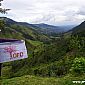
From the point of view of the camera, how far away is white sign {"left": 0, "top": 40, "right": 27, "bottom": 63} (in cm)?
1689

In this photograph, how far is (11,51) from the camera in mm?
17125

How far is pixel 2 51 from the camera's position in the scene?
1683 cm

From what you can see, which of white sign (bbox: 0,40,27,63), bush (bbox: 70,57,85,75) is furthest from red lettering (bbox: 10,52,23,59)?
bush (bbox: 70,57,85,75)

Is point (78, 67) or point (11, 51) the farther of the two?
point (78, 67)

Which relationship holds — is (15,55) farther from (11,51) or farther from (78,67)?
(78,67)

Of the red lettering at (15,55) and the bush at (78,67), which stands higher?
the red lettering at (15,55)

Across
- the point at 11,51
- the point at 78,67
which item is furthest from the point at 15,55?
the point at 78,67

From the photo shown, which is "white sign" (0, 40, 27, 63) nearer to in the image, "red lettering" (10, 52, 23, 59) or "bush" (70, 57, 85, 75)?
"red lettering" (10, 52, 23, 59)

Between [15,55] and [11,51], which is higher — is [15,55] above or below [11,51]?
below

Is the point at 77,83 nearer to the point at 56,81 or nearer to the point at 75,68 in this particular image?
the point at 56,81

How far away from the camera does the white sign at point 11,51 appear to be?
1689 centimetres

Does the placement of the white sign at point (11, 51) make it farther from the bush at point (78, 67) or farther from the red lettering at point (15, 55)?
the bush at point (78, 67)

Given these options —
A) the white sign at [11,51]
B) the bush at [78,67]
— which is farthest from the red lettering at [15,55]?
the bush at [78,67]

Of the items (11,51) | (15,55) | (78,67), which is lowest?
(78,67)
